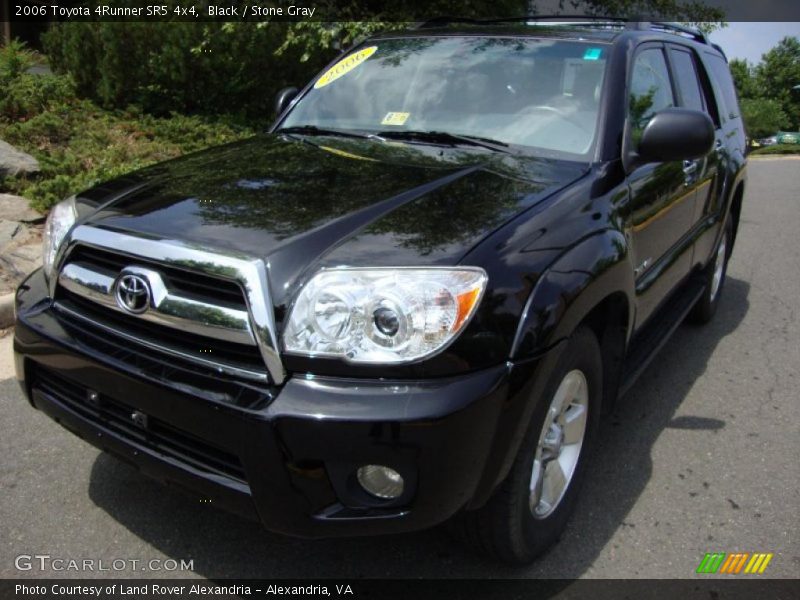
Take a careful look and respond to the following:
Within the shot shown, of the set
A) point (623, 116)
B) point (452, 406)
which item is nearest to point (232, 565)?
point (452, 406)

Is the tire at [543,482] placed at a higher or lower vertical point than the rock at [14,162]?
higher

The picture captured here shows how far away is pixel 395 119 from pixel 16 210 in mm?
3941

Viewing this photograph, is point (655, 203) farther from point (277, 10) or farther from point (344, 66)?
point (277, 10)

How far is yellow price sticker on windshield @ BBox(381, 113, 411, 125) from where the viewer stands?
3.29 meters

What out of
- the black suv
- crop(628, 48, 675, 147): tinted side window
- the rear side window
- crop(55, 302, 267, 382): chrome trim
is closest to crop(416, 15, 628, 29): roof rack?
crop(628, 48, 675, 147): tinted side window

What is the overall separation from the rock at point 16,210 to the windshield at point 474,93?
3.15 m

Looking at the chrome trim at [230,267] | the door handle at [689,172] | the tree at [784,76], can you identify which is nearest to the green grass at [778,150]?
the door handle at [689,172]

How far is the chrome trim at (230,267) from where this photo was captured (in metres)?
1.96

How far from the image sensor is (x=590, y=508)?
2.88 metres

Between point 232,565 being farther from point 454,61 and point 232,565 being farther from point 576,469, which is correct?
point 454,61

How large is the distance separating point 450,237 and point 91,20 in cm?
898

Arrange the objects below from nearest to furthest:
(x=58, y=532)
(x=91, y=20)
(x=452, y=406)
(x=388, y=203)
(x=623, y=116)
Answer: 1. (x=452, y=406)
2. (x=388, y=203)
3. (x=58, y=532)
4. (x=623, y=116)
5. (x=91, y=20)

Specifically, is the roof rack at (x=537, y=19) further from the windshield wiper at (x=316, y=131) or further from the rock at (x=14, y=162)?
the rock at (x=14, y=162)

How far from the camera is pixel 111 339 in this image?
2.27 m
